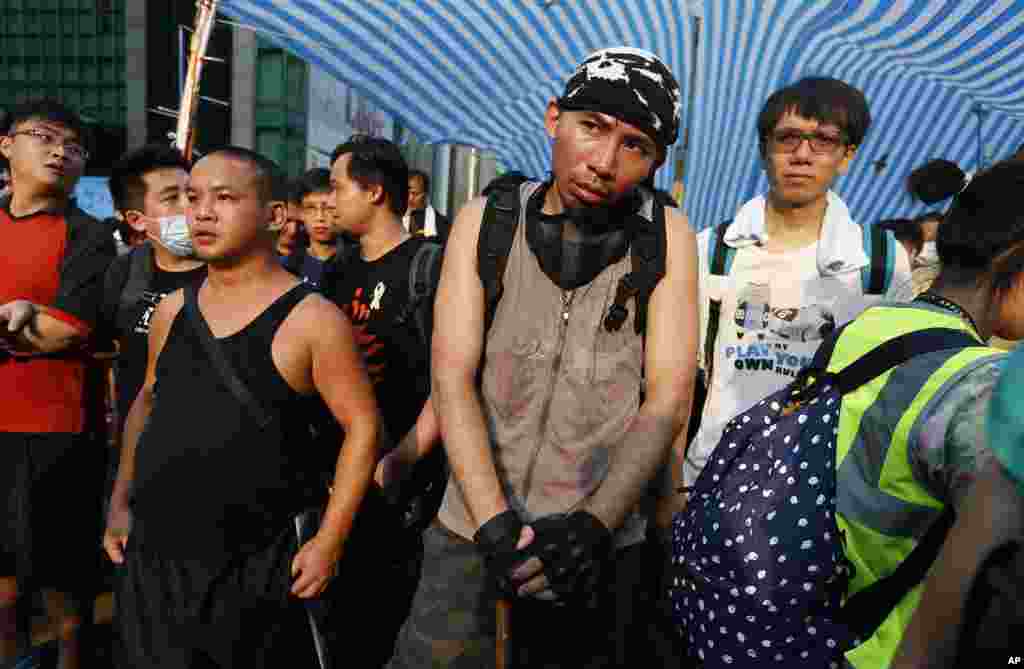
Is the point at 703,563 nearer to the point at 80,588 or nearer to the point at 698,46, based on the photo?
the point at 80,588

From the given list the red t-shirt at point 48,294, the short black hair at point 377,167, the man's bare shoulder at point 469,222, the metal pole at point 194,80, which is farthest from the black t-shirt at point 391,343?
the metal pole at point 194,80

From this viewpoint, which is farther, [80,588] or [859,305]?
[80,588]

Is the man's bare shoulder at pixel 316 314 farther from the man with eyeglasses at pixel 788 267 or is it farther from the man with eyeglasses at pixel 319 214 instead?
the man with eyeglasses at pixel 319 214

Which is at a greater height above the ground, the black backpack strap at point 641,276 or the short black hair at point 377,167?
the short black hair at point 377,167

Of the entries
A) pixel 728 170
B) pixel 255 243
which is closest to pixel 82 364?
pixel 255 243

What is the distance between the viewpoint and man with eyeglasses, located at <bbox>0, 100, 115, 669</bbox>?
3.22 metres

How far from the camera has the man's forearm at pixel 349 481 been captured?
2.45 m

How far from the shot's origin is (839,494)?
60.8 inches

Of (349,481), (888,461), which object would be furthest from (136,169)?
(888,461)

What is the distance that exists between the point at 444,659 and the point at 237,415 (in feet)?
3.14

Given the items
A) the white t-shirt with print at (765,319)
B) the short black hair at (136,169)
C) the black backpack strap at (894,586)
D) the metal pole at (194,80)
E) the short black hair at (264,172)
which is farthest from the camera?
the metal pole at (194,80)

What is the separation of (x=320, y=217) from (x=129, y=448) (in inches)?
127

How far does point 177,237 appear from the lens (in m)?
3.43

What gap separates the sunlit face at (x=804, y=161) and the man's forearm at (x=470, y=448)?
5.55ft
